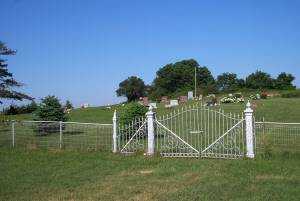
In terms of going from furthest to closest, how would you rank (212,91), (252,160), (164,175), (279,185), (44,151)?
(212,91), (44,151), (252,160), (164,175), (279,185)

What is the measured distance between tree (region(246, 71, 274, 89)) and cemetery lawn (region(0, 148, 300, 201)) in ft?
210

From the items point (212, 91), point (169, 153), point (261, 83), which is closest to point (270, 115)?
point (169, 153)

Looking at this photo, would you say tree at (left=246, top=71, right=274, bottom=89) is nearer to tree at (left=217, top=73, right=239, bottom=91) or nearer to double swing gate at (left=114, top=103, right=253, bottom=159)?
tree at (left=217, top=73, right=239, bottom=91)

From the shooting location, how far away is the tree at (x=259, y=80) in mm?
75438

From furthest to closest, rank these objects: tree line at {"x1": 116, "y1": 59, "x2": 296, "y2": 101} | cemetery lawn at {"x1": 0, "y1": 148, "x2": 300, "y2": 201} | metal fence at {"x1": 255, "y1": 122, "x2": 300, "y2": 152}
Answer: tree line at {"x1": 116, "y1": 59, "x2": 296, "y2": 101}
metal fence at {"x1": 255, "y1": 122, "x2": 300, "y2": 152}
cemetery lawn at {"x1": 0, "y1": 148, "x2": 300, "y2": 201}

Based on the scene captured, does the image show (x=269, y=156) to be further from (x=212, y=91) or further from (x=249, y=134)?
(x=212, y=91)

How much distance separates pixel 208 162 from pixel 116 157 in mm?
3131

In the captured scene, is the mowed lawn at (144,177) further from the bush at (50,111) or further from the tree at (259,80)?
the tree at (259,80)

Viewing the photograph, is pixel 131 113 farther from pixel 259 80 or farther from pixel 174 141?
pixel 259 80

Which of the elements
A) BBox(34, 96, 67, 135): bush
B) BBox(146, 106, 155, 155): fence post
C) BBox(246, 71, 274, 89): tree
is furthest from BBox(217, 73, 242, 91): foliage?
BBox(146, 106, 155, 155): fence post

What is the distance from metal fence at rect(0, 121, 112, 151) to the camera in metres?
16.9

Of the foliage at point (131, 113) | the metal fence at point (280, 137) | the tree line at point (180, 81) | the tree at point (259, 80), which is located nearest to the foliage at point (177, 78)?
the tree line at point (180, 81)

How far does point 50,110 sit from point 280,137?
41.6ft

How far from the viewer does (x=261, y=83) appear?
75.8 metres
